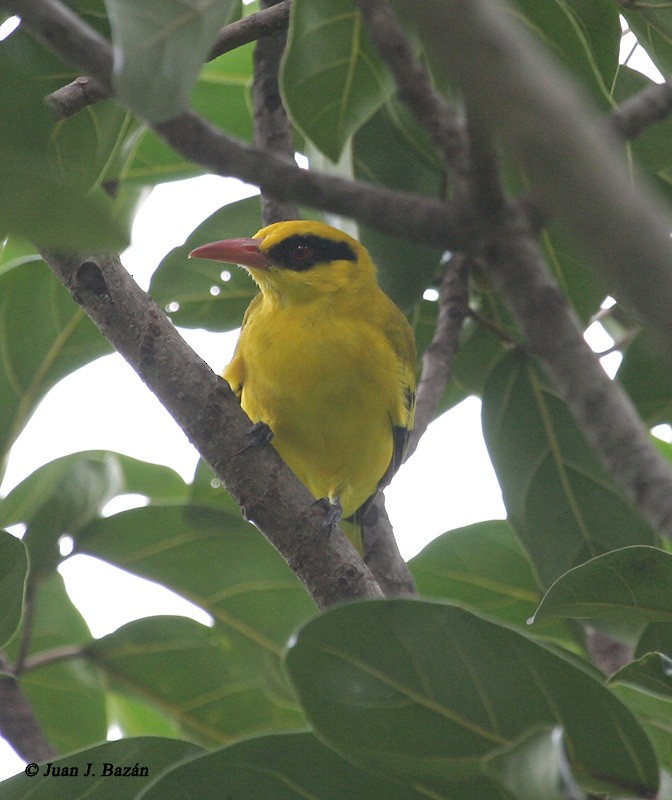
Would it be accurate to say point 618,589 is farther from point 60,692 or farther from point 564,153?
point 60,692

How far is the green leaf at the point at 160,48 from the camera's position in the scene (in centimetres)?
114

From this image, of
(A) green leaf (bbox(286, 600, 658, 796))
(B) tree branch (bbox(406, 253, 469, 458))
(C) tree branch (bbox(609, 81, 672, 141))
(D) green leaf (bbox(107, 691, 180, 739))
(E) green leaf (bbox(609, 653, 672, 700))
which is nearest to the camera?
(C) tree branch (bbox(609, 81, 672, 141))

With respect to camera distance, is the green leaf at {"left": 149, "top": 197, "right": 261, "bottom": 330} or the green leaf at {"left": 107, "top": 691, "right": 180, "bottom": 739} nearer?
the green leaf at {"left": 149, "top": 197, "right": 261, "bottom": 330}

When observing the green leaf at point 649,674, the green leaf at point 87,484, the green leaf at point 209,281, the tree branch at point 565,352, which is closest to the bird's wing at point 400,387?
the green leaf at point 209,281

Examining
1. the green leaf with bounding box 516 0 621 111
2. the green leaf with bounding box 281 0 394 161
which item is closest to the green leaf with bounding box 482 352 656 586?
the green leaf with bounding box 516 0 621 111

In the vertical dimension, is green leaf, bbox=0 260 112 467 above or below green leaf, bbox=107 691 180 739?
above

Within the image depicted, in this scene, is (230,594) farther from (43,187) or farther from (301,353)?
(43,187)

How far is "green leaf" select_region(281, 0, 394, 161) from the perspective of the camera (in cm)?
216

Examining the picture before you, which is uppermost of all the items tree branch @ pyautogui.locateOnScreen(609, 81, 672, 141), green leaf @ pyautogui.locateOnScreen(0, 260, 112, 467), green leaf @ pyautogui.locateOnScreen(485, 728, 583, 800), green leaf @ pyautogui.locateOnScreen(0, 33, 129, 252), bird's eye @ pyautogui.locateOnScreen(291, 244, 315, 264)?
bird's eye @ pyautogui.locateOnScreen(291, 244, 315, 264)

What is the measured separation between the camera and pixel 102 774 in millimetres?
2043

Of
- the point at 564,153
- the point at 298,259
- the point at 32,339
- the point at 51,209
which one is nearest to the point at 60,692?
the point at 32,339

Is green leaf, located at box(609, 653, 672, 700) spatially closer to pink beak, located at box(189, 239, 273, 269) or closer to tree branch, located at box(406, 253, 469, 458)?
tree branch, located at box(406, 253, 469, 458)

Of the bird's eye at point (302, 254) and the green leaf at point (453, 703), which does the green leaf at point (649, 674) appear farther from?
the bird's eye at point (302, 254)

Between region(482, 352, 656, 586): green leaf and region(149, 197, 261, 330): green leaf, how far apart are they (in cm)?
95
